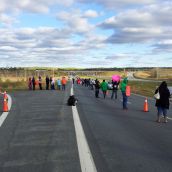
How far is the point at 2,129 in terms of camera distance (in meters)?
13.7

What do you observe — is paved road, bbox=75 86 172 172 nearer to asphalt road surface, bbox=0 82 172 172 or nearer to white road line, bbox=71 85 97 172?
asphalt road surface, bbox=0 82 172 172

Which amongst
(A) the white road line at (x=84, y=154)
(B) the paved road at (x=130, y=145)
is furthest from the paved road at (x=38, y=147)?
(B) the paved road at (x=130, y=145)

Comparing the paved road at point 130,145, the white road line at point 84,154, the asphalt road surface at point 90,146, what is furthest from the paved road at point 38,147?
the paved road at point 130,145

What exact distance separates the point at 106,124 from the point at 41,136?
394 centimetres

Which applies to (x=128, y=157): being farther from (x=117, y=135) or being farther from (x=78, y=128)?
(x=78, y=128)

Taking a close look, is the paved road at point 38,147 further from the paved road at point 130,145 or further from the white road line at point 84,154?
the paved road at point 130,145

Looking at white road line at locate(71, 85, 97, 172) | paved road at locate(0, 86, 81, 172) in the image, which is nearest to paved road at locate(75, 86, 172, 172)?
white road line at locate(71, 85, 97, 172)

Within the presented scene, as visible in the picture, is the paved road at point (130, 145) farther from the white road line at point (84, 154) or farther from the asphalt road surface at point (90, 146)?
the white road line at point (84, 154)

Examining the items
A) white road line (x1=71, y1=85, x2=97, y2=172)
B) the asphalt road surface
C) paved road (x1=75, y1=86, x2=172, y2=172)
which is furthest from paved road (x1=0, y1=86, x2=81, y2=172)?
paved road (x1=75, y1=86, x2=172, y2=172)

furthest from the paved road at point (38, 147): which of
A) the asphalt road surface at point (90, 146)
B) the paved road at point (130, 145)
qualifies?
the paved road at point (130, 145)

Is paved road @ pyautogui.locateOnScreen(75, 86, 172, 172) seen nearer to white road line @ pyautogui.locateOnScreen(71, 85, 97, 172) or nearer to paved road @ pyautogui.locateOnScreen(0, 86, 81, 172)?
white road line @ pyautogui.locateOnScreen(71, 85, 97, 172)

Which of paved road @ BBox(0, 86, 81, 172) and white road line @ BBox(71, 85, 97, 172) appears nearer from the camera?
white road line @ BBox(71, 85, 97, 172)

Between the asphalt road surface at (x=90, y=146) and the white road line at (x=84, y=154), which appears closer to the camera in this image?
the white road line at (x=84, y=154)

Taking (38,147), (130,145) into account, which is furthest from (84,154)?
(130,145)
